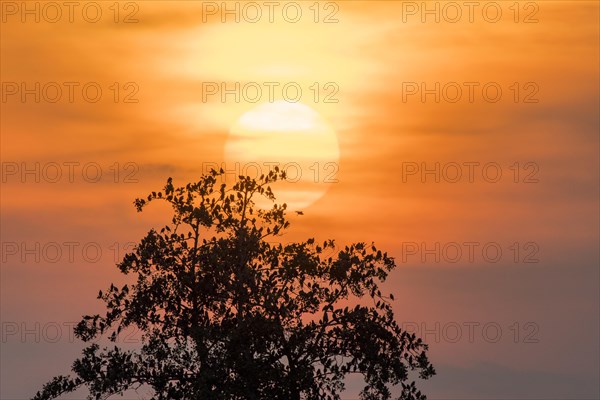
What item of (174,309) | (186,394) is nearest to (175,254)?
(174,309)

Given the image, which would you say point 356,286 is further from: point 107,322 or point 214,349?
point 107,322

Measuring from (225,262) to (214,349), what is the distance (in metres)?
3.56

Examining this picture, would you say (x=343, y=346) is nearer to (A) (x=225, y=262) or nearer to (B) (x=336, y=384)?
(B) (x=336, y=384)

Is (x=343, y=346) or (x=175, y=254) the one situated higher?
(x=175, y=254)

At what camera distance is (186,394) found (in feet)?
156

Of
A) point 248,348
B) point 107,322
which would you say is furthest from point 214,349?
point 107,322

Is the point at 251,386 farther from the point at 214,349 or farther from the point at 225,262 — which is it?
the point at 225,262

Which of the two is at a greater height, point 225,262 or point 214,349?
point 225,262

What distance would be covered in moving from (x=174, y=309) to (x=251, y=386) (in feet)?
16.2

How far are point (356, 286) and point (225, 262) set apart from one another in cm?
552

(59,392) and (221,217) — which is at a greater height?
(221,217)

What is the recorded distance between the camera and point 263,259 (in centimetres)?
4812

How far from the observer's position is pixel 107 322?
48938mm

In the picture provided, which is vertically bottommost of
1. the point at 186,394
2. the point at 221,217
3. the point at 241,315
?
the point at 186,394
